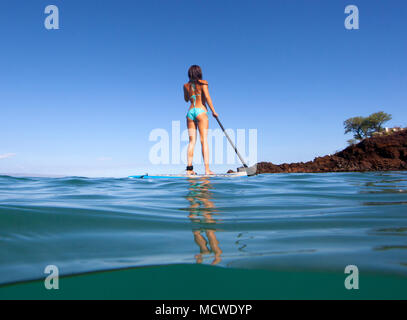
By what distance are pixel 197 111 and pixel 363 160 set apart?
14512 millimetres

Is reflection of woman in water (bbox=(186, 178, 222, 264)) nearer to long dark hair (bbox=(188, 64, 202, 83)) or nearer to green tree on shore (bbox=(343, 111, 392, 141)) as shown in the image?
long dark hair (bbox=(188, 64, 202, 83))

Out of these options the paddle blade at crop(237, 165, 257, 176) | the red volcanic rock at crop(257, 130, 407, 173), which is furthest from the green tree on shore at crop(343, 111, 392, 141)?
the paddle blade at crop(237, 165, 257, 176)

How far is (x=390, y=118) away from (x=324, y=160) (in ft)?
54.8

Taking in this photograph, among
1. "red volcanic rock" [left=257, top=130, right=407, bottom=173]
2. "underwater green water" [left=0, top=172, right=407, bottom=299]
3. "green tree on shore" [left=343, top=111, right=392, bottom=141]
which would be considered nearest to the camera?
"underwater green water" [left=0, top=172, right=407, bottom=299]

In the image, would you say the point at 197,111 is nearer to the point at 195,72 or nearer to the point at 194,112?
the point at 194,112

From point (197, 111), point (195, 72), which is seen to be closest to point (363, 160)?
point (197, 111)

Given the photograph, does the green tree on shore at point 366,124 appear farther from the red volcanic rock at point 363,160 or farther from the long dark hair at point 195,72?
the long dark hair at point 195,72

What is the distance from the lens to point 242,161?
8.45 meters

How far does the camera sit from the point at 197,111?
6883mm

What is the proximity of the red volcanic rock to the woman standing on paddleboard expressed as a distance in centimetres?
1071

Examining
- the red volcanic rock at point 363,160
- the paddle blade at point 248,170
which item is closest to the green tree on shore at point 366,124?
the red volcanic rock at point 363,160

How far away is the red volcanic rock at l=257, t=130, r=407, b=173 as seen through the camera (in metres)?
16.3
